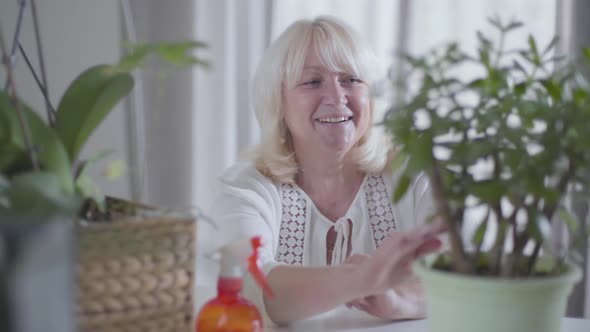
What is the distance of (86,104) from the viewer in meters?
0.82

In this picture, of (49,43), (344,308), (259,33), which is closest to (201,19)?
(259,33)

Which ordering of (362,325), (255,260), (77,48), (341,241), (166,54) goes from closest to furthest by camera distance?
(166,54) → (255,260) → (362,325) → (341,241) → (77,48)

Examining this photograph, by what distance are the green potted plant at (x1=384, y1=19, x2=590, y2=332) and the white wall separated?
5.09 feet

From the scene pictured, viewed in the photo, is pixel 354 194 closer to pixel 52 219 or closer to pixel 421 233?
pixel 421 233

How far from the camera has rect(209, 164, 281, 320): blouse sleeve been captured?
4.59 ft

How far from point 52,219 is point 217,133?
2504 millimetres

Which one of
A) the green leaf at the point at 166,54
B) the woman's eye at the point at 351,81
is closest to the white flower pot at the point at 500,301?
Result: the green leaf at the point at 166,54

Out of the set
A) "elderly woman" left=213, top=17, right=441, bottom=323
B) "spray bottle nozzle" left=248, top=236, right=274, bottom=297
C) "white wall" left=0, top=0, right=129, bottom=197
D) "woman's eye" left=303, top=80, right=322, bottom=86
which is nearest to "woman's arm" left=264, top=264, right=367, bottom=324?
"spray bottle nozzle" left=248, top=236, right=274, bottom=297

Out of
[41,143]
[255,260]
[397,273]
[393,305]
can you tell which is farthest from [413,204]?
[41,143]

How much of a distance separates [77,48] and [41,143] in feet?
6.43

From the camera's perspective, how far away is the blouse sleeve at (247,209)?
1.40 metres

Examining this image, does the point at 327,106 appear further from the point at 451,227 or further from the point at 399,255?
the point at 451,227

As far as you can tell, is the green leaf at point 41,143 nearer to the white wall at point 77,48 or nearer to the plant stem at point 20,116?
the plant stem at point 20,116

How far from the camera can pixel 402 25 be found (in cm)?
275
